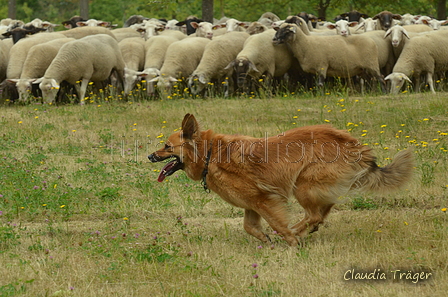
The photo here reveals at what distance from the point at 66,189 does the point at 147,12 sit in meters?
33.8

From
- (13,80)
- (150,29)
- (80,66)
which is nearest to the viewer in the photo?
(80,66)

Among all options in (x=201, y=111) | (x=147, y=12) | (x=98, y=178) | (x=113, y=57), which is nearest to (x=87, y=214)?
(x=98, y=178)

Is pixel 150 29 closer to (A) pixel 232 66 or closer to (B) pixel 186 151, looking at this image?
(A) pixel 232 66

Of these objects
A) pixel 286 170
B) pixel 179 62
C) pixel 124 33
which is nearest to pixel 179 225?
pixel 286 170

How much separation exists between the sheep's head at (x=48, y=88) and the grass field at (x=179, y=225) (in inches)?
121

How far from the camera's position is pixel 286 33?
1736 centimetres

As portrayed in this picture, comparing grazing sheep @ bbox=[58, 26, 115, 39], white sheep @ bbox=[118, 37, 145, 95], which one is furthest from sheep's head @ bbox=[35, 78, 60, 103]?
grazing sheep @ bbox=[58, 26, 115, 39]

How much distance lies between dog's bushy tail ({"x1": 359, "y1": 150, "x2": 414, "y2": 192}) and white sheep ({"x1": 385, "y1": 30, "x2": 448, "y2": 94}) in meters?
10.9

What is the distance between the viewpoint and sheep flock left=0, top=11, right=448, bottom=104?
16.6 m

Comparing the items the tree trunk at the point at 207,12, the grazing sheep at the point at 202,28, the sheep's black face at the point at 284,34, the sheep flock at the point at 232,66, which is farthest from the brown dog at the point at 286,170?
the tree trunk at the point at 207,12

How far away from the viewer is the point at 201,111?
1401 cm

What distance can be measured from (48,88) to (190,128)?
1028cm

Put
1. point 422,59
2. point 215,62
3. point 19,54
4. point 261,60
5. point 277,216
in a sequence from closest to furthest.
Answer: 1. point 277,216
2. point 422,59
3. point 261,60
4. point 215,62
5. point 19,54

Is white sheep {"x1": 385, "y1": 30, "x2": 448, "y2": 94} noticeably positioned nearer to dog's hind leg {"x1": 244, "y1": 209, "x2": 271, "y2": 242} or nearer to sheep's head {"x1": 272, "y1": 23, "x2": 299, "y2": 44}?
sheep's head {"x1": 272, "y1": 23, "x2": 299, "y2": 44}
